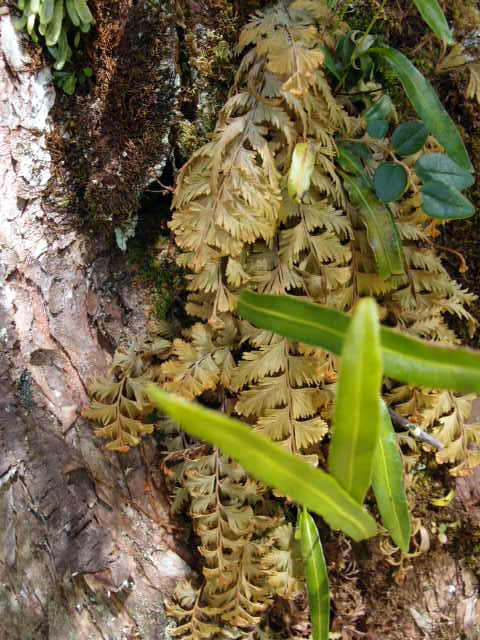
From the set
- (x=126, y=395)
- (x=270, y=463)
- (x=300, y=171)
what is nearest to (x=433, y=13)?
(x=300, y=171)

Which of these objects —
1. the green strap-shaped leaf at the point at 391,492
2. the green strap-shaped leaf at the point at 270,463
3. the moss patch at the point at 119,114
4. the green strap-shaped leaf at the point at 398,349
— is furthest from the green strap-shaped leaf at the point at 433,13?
the green strap-shaped leaf at the point at 270,463

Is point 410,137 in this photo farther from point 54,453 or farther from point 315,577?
point 54,453

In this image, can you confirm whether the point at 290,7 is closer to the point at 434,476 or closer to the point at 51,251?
the point at 51,251

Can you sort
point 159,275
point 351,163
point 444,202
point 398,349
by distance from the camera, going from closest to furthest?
point 398,349 → point 444,202 → point 351,163 → point 159,275

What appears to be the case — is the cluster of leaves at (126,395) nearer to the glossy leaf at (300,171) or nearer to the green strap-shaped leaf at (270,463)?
the glossy leaf at (300,171)

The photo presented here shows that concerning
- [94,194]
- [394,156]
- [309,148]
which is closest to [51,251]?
[94,194]
